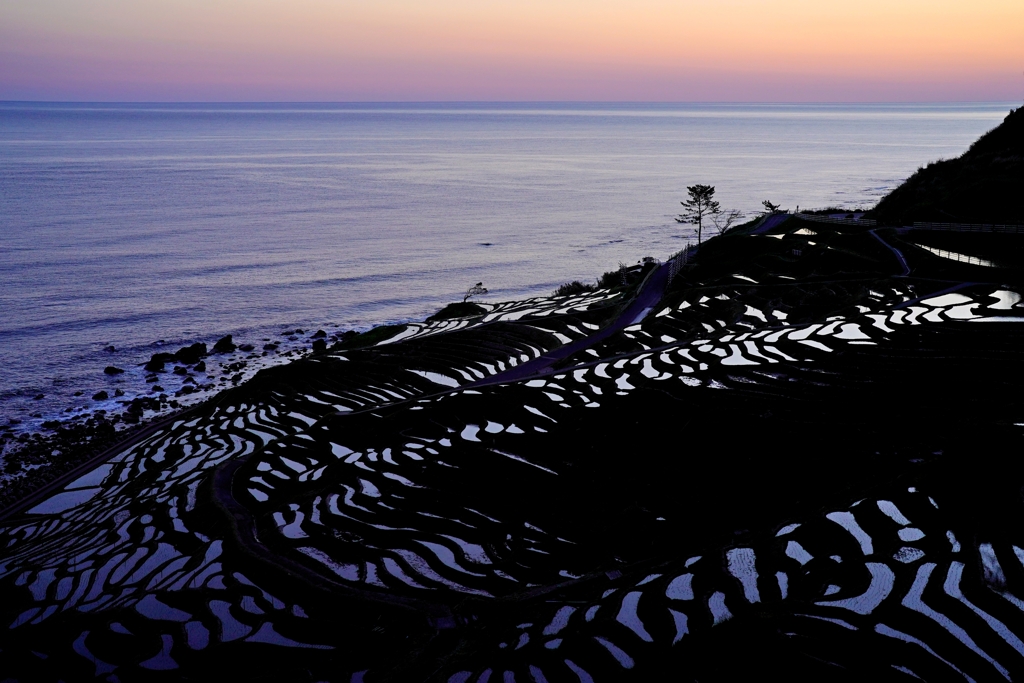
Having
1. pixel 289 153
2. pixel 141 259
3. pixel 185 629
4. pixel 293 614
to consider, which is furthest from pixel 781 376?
pixel 289 153

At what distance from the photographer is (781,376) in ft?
77.3

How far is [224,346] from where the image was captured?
44125 millimetres

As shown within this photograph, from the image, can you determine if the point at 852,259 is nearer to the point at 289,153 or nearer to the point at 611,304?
the point at 611,304

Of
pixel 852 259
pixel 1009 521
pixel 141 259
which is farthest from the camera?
pixel 141 259

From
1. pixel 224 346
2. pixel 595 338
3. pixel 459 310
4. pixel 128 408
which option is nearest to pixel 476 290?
pixel 459 310

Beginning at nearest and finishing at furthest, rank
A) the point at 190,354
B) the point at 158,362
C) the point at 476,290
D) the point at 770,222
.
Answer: the point at 158,362
the point at 190,354
the point at 476,290
the point at 770,222

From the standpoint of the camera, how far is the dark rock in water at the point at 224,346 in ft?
144

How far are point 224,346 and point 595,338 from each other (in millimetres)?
21705

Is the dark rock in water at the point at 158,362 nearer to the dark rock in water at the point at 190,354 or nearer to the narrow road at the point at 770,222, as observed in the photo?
the dark rock in water at the point at 190,354

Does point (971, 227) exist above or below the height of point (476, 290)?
above

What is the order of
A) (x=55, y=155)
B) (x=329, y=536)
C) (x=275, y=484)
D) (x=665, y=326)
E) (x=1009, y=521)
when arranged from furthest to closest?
(x=55, y=155) → (x=665, y=326) → (x=275, y=484) → (x=329, y=536) → (x=1009, y=521)

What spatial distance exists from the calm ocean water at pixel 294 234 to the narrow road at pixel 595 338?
50.6 ft

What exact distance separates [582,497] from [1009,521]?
802 centimetres

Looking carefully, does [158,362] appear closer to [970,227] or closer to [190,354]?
[190,354]
